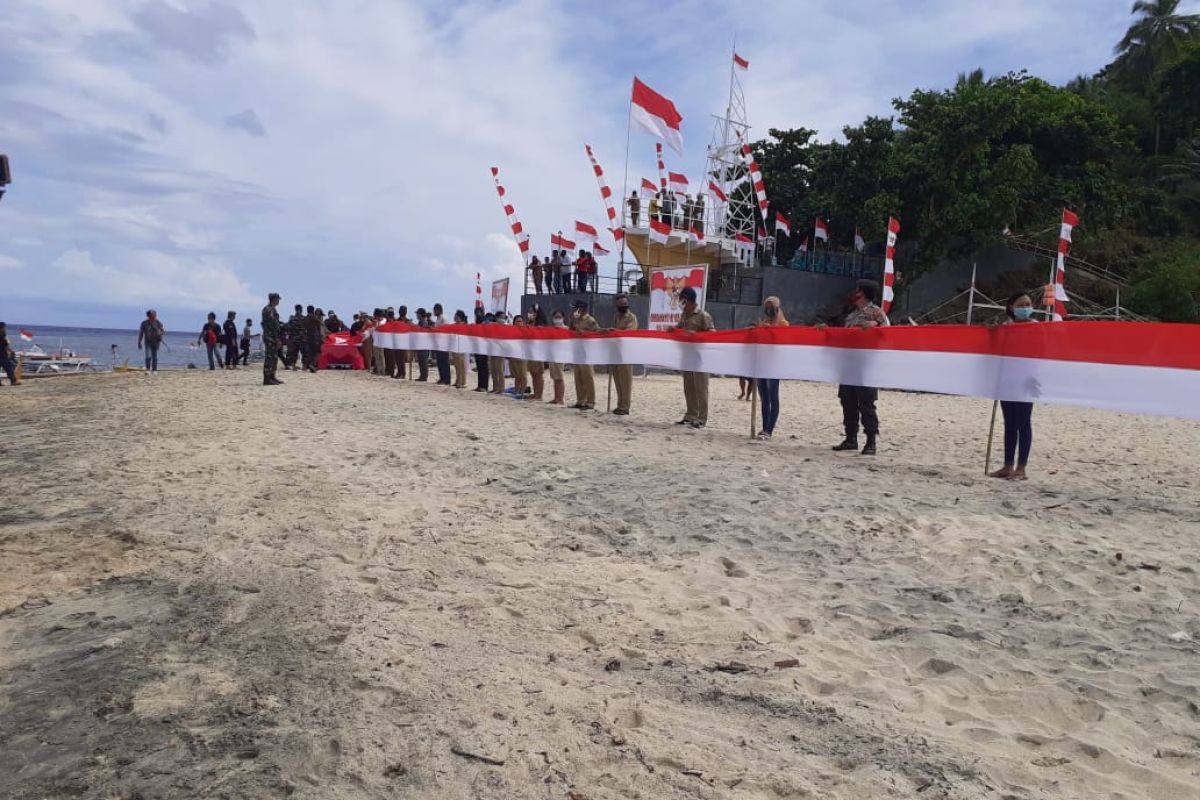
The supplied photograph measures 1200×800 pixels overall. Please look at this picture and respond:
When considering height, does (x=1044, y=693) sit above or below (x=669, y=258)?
below


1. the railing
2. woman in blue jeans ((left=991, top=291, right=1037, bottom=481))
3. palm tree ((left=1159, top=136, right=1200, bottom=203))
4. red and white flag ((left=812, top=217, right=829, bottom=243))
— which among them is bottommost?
woman in blue jeans ((left=991, top=291, right=1037, bottom=481))

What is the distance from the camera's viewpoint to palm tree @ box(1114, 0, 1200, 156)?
42.6 meters

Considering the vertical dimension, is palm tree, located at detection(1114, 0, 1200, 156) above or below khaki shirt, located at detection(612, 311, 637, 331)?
above

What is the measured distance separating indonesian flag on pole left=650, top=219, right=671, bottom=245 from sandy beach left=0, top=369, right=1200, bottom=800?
18959 millimetres

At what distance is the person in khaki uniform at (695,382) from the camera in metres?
11.0

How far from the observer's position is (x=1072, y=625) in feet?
13.3

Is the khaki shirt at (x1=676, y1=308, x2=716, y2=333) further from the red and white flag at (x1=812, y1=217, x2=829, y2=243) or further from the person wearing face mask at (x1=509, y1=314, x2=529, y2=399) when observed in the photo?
the red and white flag at (x1=812, y1=217, x2=829, y2=243)

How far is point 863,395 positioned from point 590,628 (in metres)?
5.71

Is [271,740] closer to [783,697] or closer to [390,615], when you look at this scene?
[390,615]

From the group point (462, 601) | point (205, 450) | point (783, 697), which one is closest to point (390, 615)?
point (462, 601)

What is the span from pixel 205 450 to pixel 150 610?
15.0ft

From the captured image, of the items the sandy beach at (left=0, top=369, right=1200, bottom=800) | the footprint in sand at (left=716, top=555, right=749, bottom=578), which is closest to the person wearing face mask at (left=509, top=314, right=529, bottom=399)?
the sandy beach at (left=0, top=369, right=1200, bottom=800)

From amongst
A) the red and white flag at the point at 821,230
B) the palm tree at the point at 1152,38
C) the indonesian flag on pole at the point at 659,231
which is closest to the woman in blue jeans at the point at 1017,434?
the indonesian flag on pole at the point at 659,231

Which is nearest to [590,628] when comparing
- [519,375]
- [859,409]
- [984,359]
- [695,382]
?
[984,359]
